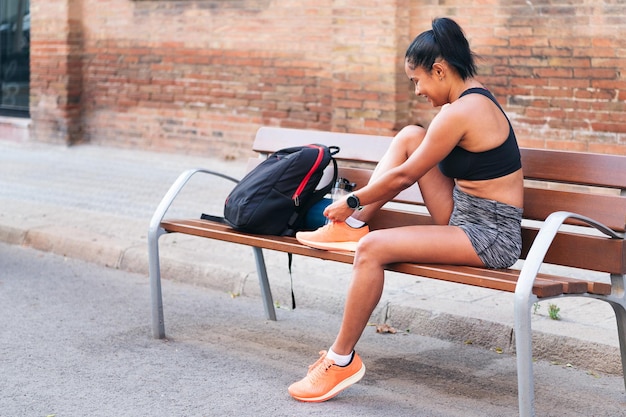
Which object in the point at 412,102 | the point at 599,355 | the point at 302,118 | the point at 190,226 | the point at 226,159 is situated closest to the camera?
the point at 599,355

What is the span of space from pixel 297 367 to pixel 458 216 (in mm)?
1034

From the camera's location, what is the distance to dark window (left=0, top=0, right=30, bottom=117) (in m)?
14.4

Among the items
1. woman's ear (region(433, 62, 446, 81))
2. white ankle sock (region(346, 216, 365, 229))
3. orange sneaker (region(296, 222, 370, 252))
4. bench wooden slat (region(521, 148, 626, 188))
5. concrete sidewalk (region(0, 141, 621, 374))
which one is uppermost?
woman's ear (region(433, 62, 446, 81))

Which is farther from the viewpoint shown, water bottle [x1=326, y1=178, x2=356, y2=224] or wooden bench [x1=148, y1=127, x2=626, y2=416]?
water bottle [x1=326, y1=178, x2=356, y2=224]

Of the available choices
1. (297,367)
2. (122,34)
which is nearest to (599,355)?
(297,367)

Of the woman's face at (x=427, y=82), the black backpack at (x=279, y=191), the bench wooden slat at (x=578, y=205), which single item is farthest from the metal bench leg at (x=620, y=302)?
the black backpack at (x=279, y=191)

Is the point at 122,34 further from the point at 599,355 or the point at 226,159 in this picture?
the point at 599,355

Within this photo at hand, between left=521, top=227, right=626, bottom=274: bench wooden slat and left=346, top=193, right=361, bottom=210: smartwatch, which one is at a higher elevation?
left=346, top=193, right=361, bottom=210: smartwatch

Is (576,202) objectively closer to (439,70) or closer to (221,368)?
(439,70)

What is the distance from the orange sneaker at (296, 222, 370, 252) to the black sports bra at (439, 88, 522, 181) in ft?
1.80

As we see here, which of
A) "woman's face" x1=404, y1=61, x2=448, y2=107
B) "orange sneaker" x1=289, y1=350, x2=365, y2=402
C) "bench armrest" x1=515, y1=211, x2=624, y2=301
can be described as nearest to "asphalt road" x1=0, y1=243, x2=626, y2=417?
A: "orange sneaker" x1=289, y1=350, x2=365, y2=402

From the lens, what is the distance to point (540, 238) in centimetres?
387

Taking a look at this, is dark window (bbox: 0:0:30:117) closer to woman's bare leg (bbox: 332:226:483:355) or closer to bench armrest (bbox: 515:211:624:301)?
woman's bare leg (bbox: 332:226:483:355)

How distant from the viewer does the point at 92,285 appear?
6.64 meters
